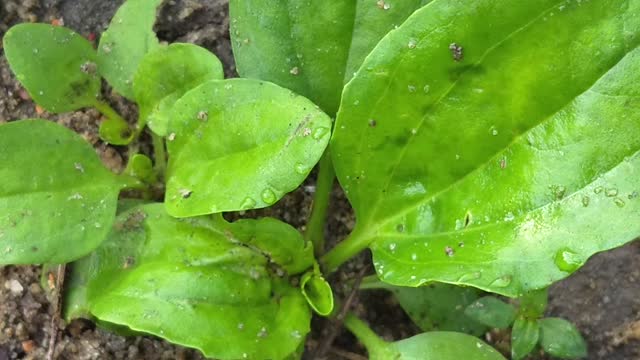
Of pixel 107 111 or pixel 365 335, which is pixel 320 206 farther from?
pixel 107 111

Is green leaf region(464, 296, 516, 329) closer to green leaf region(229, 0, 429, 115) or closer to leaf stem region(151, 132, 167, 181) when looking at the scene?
green leaf region(229, 0, 429, 115)

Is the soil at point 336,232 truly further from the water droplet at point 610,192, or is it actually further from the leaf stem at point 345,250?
the water droplet at point 610,192

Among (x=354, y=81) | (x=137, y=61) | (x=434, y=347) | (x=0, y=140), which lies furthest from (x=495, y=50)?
(x=0, y=140)

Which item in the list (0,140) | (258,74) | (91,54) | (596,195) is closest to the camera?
(596,195)

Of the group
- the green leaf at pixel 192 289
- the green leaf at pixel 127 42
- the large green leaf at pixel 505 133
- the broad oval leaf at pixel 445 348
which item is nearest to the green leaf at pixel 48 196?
the green leaf at pixel 192 289

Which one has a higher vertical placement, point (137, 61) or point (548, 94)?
point (548, 94)

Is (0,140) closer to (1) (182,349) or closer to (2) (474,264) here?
(1) (182,349)
